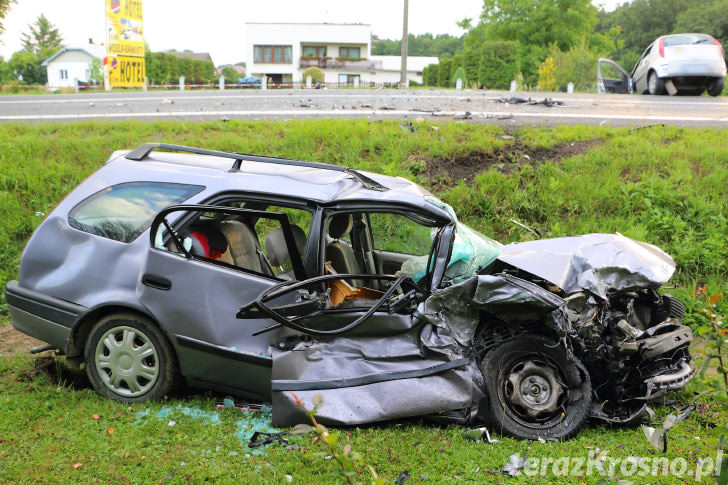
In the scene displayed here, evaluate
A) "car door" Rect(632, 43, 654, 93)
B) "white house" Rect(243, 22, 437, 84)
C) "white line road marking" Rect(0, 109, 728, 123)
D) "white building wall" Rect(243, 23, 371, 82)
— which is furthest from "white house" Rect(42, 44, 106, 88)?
"car door" Rect(632, 43, 654, 93)

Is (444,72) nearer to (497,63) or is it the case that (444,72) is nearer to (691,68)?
(497,63)

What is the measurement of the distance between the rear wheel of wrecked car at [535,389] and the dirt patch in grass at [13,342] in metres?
3.90

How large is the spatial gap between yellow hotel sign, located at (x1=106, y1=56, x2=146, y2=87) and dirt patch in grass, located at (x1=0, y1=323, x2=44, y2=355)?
77.5 feet

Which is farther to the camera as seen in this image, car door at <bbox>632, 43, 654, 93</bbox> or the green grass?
car door at <bbox>632, 43, 654, 93</bbox>

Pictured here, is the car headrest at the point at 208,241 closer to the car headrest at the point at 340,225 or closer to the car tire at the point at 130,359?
the car tire at the point at 130,359

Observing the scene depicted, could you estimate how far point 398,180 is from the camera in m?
4.45

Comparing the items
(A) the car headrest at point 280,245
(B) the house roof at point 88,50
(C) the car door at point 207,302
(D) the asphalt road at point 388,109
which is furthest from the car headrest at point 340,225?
(B) the house roof at point 88,50

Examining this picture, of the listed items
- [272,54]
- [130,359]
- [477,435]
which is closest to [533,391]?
[477,435]

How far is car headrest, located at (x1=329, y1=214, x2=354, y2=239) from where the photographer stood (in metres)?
4.00

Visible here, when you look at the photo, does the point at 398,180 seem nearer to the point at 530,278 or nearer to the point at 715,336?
the point at 530,278

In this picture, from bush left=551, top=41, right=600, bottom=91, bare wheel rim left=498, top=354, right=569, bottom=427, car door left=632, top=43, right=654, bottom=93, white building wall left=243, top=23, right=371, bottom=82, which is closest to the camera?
bare wheel rim left=498, top=354, right=569, bottom=427

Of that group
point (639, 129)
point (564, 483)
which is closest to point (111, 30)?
point (639, 129)

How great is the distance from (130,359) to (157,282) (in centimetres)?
58

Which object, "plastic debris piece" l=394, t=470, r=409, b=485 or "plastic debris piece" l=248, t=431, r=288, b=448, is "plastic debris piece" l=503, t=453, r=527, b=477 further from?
"plastic debris piece" l=248, t=431, r=288, b=448
